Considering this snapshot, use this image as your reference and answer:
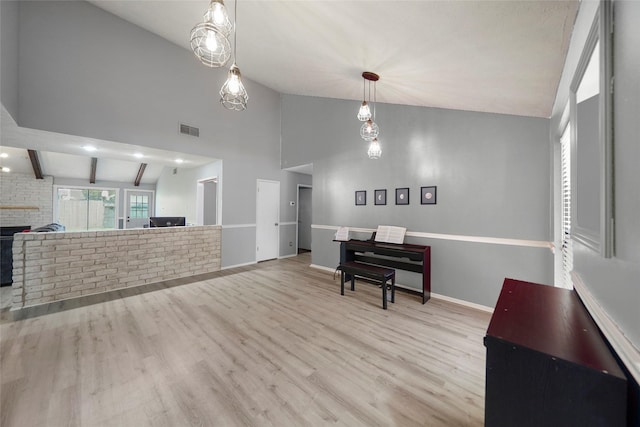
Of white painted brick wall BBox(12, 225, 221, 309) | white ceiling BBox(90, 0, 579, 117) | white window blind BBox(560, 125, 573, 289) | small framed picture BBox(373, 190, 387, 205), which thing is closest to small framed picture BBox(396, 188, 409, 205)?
small framed picture BBox(373, 190, 387, 205)

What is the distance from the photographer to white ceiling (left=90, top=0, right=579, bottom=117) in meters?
1.25

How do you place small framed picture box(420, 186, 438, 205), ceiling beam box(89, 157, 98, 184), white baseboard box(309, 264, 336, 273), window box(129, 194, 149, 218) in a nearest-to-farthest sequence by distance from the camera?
small framed picture box(420, 186, 438, 205) < white baseboard box(309, 264, 336, 273) < ceiling beam box(89, 157, 98, 184) < window box(129, 194, 149, 218)

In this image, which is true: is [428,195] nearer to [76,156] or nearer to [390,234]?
[390,234]

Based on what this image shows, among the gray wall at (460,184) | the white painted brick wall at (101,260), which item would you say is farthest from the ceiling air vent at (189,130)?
the gray wall at (460,184)

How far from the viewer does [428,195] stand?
344cm

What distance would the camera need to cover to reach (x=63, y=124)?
10.3 feet

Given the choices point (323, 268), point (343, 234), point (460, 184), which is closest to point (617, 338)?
point (460, 184)

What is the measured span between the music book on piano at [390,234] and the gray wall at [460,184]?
0.19 meters

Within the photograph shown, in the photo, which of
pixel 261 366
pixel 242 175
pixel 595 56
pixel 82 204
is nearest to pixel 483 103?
pixel 595 56

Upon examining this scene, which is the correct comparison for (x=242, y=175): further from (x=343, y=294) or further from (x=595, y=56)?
(x=595, y=56)

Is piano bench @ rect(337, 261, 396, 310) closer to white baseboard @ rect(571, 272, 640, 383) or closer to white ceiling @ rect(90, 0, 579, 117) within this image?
white baseboard @ rect(571, 272, 640, 383)

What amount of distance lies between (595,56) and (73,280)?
5.66 metres

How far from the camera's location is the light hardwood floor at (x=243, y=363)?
1495mm

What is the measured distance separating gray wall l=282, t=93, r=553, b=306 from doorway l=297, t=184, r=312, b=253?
9.01ft
